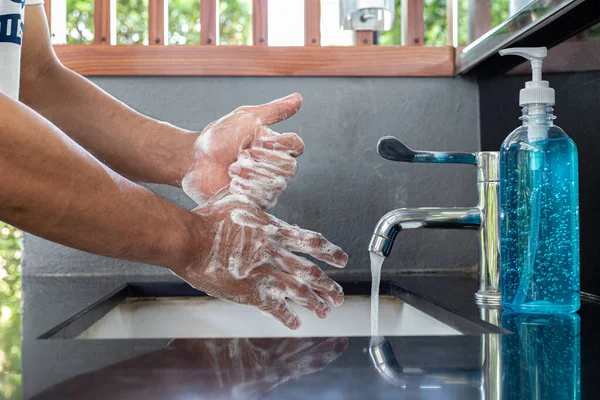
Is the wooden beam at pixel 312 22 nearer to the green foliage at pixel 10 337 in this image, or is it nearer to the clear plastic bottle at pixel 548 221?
the clear plastic bottle at pixel 548 221

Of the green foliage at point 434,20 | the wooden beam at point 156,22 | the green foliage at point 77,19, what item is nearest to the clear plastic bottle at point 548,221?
the wooden beam at point 156,22

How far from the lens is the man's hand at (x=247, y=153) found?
836mm

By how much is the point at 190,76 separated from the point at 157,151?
1.42 feet

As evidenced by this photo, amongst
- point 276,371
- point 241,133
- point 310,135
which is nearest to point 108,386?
point 276,371

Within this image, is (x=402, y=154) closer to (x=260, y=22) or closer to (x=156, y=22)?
(x=260, y=22)

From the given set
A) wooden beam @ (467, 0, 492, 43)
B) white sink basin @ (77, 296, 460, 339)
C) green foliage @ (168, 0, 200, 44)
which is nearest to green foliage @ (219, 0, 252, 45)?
green foliage @ (168, 0, 200, 44)

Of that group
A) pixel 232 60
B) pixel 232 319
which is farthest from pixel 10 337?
pixel 232 60

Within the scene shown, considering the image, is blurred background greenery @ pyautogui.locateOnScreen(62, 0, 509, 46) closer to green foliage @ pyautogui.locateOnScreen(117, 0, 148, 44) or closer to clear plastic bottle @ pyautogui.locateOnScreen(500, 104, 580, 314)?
green foliage @ pyautogui.locateOnScreen(117, 0, 148, 44)

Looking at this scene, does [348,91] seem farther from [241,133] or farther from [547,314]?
[547,314]

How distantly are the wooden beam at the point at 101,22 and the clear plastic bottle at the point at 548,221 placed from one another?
0.90 m

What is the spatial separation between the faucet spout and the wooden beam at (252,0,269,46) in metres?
0.59

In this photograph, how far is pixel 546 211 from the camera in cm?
85

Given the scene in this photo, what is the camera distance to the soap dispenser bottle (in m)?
0.83

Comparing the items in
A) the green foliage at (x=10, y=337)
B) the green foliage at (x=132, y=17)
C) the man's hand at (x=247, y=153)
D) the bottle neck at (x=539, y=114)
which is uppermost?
the green foliage at (x=132, y=17)
